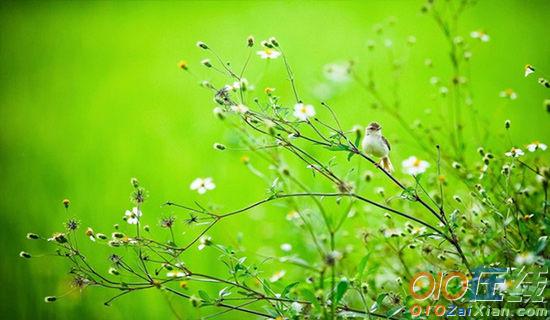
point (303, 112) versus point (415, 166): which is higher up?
point (303, 112)

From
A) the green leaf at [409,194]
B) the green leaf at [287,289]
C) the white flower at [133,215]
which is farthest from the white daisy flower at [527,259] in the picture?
the white flower at [133,215]

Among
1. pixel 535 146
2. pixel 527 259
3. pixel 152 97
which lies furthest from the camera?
pixel 152 97

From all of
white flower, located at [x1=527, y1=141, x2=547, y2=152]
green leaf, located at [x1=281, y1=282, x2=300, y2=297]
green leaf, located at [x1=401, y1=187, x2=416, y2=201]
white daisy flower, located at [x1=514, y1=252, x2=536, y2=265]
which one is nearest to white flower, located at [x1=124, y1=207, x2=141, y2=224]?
green leaf, located at [x1=281, y1=282, x2=300, y2=297]

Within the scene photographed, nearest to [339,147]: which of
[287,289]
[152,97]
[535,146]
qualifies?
[287,289]

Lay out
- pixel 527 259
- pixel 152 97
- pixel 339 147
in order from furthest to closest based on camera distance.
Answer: pixel 152 97 < pixel 339 147 < pixel 527 259

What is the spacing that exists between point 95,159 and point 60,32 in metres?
2.01

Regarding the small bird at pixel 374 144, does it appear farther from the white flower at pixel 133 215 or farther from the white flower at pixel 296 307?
the white flower at pixel 133 215

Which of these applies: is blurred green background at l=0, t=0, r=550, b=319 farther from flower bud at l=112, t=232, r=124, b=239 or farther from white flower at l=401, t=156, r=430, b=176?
white flower at l=401, t=156, r=430, b=176

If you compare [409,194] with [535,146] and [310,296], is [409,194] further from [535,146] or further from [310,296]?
[535,146]

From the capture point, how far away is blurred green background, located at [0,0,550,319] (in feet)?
7.29

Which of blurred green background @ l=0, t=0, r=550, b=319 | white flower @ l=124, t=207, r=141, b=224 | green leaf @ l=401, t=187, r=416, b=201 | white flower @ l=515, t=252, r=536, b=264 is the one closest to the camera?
white flower @ l=515, t=252, r=536, b=264

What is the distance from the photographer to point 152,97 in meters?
3.50

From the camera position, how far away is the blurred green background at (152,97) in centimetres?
222

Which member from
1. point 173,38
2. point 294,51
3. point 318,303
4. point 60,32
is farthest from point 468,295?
point 60,32
